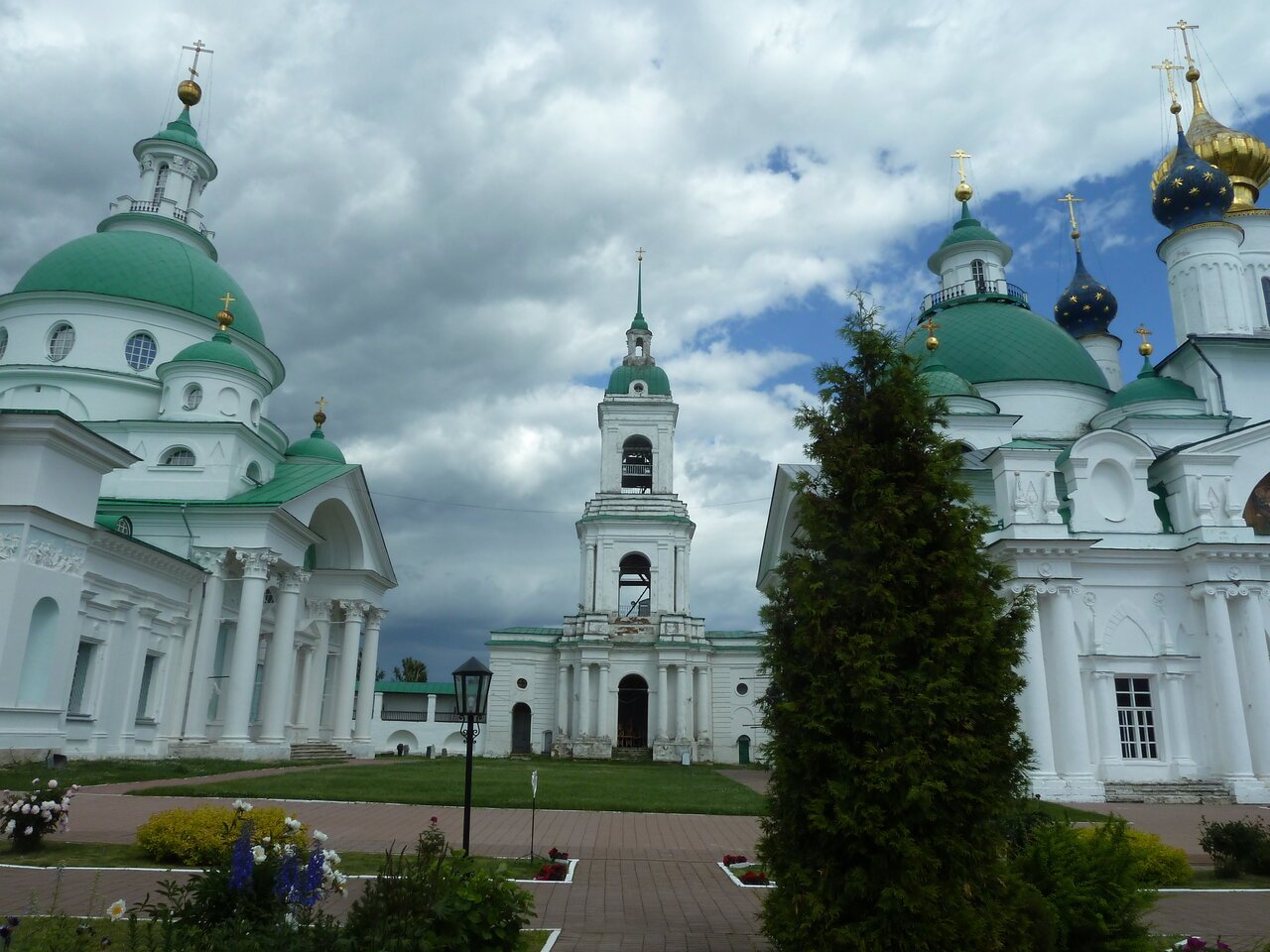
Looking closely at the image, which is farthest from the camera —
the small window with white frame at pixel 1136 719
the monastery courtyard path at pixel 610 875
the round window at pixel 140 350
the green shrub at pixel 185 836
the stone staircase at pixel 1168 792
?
the round window at pixel 140 350

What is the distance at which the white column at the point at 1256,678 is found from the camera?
24375 mm

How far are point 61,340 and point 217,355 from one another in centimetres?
653

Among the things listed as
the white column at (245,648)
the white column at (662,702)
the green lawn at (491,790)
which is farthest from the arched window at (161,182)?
the white column at (662,702)

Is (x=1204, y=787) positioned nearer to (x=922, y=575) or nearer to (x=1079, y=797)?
(x=1079, y=797)

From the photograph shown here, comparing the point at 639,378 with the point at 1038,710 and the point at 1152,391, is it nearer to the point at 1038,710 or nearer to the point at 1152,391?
the point at 1152,391

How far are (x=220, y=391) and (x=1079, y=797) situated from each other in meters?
29.1

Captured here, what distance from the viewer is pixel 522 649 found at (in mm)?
50719

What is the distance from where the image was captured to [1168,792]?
24031 mm

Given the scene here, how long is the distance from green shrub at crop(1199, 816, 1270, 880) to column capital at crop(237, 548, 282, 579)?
25.5 metres

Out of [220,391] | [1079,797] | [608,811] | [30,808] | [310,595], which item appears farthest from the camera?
[310,595]

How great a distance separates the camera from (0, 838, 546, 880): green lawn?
977 cm

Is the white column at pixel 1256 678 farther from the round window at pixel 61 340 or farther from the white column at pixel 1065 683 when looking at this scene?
the round window at pixel 61 340

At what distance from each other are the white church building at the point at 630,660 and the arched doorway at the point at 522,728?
0.06 meters

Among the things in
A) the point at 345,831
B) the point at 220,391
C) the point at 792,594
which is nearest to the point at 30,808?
the point at 345,831
